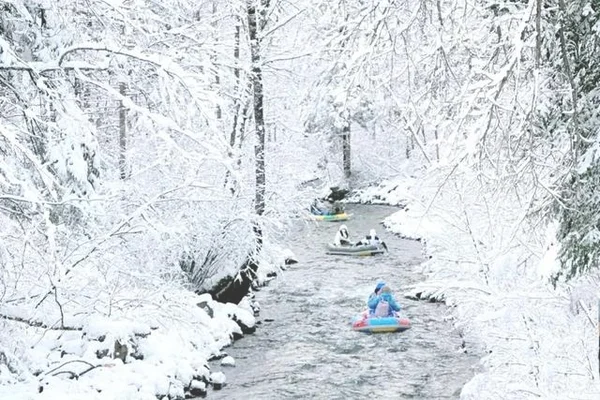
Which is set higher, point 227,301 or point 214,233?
point 214,233

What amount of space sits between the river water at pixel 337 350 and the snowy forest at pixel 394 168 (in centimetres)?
76

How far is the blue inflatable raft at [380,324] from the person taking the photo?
42.7 feet

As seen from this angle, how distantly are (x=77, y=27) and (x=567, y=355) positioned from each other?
245 inches

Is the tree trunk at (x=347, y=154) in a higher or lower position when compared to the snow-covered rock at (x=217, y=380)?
higher

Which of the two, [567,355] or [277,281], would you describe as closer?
[567,355]

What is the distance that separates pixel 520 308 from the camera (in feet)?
20.4

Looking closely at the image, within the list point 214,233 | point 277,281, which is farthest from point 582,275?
point 277,281

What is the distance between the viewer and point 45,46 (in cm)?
738

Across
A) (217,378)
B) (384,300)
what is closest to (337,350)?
(384,300)

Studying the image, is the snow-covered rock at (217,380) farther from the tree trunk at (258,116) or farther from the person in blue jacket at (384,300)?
the tree trunk at (258,116)

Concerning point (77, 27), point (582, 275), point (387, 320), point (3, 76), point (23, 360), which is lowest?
point (387, 320)

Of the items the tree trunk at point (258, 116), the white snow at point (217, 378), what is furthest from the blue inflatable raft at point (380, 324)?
the tree trunk at point (258, 116)

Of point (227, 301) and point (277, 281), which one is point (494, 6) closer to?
point (227, 301)

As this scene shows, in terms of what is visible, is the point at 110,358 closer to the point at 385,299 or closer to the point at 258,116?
the point at 385,299
